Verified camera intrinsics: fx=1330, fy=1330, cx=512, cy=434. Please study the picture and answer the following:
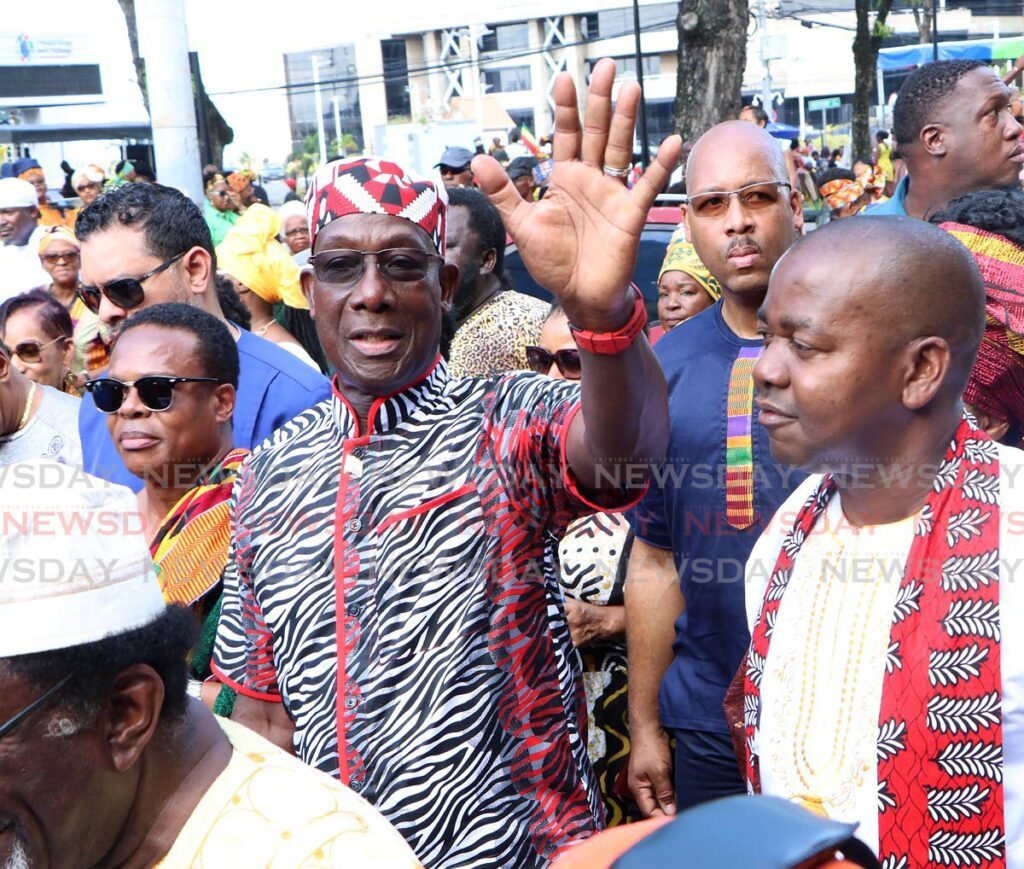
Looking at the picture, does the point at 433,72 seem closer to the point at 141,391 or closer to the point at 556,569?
the point at 141,391

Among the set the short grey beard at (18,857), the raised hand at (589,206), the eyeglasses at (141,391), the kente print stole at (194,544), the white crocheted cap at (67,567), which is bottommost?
the kente print stole at (194,544)

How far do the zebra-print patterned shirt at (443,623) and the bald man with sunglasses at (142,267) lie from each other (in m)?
1.66

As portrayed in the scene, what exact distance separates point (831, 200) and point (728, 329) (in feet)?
31.1

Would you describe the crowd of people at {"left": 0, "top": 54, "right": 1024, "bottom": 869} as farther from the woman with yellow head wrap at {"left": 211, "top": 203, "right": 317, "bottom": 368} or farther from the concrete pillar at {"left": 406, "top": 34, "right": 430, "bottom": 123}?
the concrete pillar at {"left": 406, "top": 34, "right": 430, "bottom": 123}

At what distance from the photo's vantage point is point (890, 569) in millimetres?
2523

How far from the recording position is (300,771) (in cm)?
203

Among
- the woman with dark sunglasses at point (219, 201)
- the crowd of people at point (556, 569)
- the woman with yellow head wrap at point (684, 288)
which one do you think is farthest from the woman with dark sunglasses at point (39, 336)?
the woman with dark sunglasses at point (219, 201)

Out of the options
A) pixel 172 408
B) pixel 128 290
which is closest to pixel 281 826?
pixel 172 408

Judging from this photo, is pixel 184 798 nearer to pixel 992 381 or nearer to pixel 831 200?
pixel 992 381

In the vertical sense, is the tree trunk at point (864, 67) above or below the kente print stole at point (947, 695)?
above

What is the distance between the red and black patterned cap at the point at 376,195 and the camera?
285 cm

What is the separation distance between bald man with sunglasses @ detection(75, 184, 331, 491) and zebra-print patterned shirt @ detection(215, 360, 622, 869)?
1.66 meters

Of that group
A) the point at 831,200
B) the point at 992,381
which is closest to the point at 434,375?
the point at 992,381

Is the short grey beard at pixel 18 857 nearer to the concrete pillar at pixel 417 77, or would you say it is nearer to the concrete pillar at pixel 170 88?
the concrete pillar at pixel 170 88
